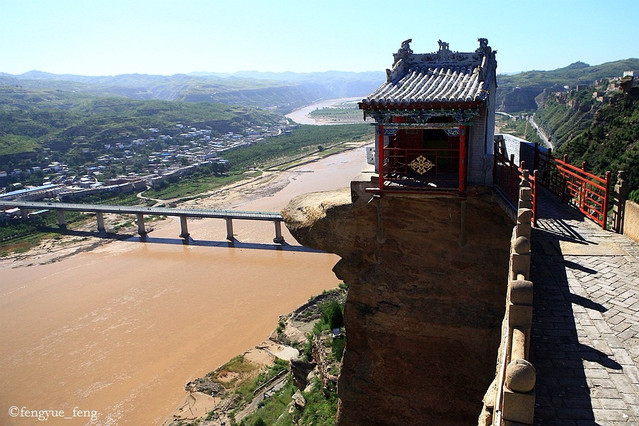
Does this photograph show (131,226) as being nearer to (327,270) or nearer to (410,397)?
(327,270)

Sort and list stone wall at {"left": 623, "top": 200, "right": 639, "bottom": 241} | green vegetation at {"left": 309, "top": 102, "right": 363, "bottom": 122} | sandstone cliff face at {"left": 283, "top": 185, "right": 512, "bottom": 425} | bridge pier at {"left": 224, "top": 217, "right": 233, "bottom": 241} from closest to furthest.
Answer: stone wall at {"left": 623, "top": 200, "right": 639, "bottom": 241}, sandstone cliff face at {"left": 283, "top": 185, "right": 512, "bottom": 425}, bridge pier at {"left": 224, "top": 217, "right": 233, "bottom": 241}, green vegetation at {"left": 309, "top": 102, "right": 363, "bottom": 122}

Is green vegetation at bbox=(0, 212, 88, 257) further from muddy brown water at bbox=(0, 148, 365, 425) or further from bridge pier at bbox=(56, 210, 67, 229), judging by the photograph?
muddy brown water at bbox=(0, 148, 365, 425)

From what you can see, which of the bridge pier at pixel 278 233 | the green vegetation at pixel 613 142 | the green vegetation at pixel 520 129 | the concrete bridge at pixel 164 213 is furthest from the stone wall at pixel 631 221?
the green vegetation at pixel 520 129

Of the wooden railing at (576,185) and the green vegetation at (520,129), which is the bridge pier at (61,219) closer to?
the wooden railing at (576,185)

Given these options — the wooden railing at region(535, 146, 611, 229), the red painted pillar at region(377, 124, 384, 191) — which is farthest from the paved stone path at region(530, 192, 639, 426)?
the red painted pillar at region(377, 124, 384, 191)

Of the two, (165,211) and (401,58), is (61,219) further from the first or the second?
(401,58)

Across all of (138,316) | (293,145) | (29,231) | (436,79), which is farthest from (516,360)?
(293,145)
